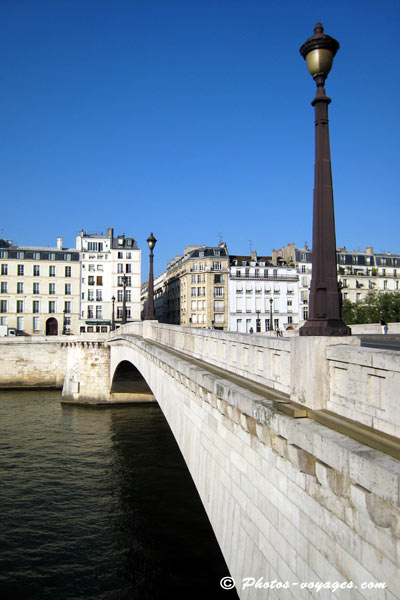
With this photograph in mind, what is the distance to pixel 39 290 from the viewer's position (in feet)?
201

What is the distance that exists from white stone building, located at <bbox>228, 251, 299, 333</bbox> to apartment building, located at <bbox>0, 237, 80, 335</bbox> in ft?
71.3

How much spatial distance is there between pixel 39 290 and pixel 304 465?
6145cm

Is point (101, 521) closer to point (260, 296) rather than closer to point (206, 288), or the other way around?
point (206, 288)

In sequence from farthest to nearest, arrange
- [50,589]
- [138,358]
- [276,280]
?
[276,280]
[138,358]
[50,589]

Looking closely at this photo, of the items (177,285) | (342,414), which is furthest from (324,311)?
(177,285)

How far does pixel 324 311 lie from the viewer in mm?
4863

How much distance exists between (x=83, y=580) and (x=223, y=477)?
707cm

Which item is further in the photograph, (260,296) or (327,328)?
(260,296)

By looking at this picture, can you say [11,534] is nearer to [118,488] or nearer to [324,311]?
[118,488]

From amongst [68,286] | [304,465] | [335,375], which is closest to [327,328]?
[335,375]

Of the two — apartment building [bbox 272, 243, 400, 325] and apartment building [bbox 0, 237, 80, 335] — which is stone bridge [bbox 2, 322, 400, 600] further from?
apartment building [bbox 272, 243, 400, 325]

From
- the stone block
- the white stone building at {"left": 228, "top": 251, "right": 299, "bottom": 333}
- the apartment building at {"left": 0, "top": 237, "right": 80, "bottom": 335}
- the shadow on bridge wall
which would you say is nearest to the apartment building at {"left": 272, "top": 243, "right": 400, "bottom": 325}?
the white stone building at {"left": 228, "top": 251, "right": 299, "bottom": 333}

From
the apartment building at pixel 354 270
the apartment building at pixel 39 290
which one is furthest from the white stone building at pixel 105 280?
the apartment building at pixel 354 270

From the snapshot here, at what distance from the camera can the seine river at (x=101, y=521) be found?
11328 mm
